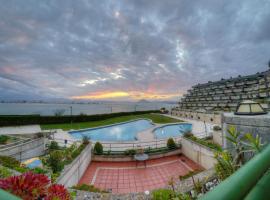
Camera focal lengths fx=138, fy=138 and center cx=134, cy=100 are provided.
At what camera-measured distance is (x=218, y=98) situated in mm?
44750

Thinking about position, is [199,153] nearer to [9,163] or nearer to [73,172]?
[73,172]

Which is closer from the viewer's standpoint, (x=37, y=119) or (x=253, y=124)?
(x=253, y=124)

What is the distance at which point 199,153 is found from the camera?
10648 mm

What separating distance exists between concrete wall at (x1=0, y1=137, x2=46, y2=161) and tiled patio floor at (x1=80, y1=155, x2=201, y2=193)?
5171 millimetres

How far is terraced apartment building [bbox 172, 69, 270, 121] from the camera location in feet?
Result: 117

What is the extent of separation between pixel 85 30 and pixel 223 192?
1816 cm

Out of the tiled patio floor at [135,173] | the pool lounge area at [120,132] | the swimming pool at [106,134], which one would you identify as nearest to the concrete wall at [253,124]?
the tiled patio floor at [135,173]

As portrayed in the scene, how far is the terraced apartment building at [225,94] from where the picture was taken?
35.6 m

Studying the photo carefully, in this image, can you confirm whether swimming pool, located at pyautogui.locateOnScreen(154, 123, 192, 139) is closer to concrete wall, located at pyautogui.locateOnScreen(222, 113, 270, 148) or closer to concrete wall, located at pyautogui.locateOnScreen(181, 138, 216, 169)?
concrete wall, located at pyautogui.locateOnScreen(181, 138, 216, 169)

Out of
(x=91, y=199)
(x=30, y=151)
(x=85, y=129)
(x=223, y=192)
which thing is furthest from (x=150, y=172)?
(x=85, y=129)

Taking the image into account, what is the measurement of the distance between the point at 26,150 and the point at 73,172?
6109mm

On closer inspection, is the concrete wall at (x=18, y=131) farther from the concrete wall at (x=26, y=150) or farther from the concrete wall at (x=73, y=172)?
the concrete wall at (x=73, y=172)

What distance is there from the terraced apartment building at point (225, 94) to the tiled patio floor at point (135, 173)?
73.2ft

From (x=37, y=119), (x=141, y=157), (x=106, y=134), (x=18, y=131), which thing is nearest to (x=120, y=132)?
(x=106, y=134)
